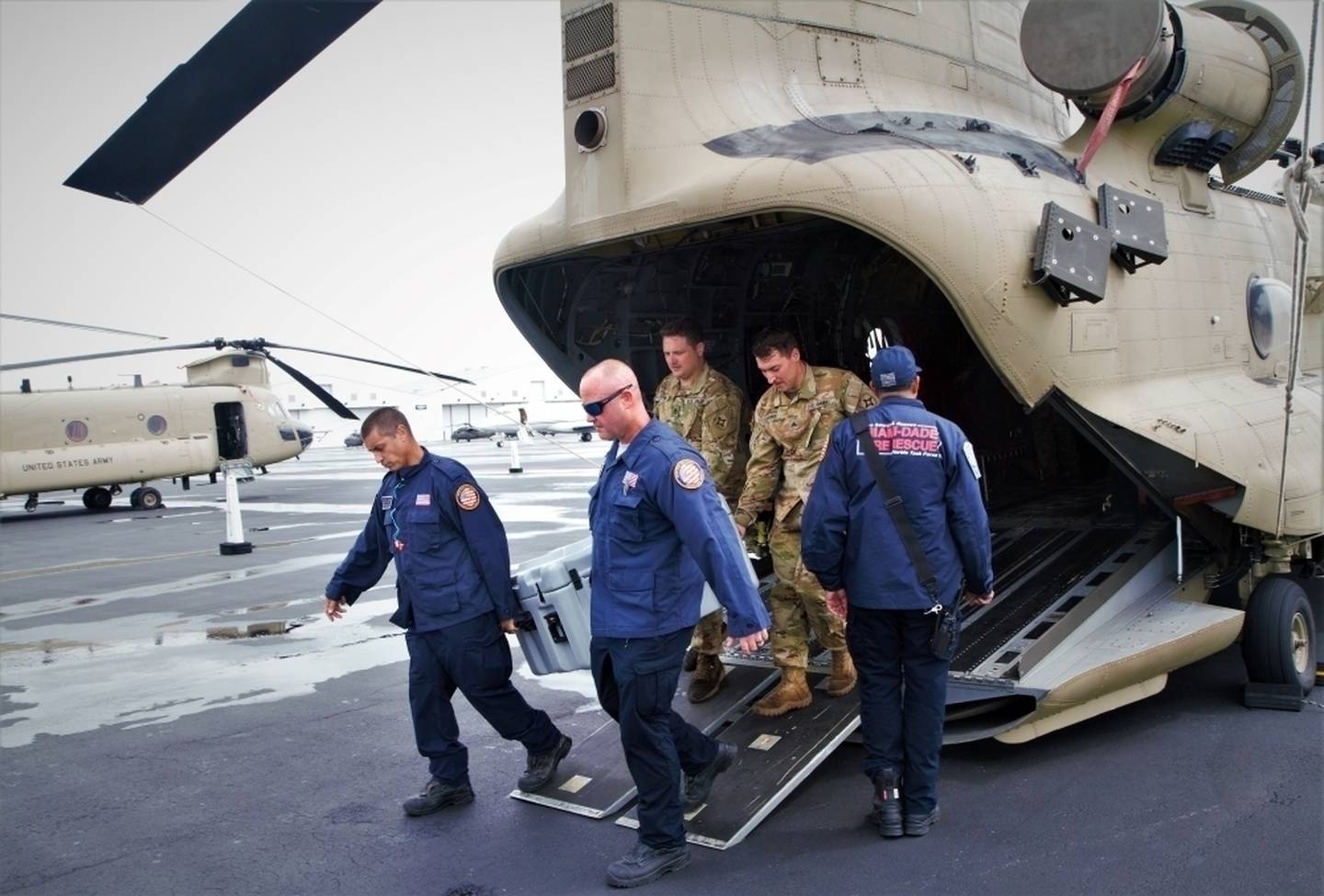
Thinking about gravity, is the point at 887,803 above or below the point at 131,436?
below

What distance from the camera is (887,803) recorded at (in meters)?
3.72

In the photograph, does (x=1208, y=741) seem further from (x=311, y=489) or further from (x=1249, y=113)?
(x=311, y=489)

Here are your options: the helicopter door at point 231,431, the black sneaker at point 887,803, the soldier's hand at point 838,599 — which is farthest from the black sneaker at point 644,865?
the helicopter door at point 231,431

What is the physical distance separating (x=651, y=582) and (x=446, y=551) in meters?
1.05

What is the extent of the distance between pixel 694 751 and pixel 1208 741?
2.39 metres

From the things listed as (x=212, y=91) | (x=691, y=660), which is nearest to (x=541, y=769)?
(x=691, y=660)

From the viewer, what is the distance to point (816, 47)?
5566 mm

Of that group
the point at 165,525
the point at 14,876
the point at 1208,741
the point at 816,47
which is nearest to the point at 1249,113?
the point at 816,47

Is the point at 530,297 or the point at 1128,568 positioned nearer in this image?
the point at 1128,568

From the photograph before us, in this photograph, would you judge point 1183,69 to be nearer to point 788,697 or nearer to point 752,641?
point 788,697

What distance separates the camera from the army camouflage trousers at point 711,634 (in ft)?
16.2

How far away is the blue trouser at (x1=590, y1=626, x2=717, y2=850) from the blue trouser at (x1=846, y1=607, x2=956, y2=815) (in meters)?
0.73

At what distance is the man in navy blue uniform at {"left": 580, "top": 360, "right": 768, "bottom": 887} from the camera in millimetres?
3422

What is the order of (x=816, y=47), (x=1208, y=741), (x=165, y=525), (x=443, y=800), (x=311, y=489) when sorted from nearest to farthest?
(x=443, y=800) → (x=1208, y=741) → (x=816, y=47) → (x=165, y=525) → (x=311, y=489)
